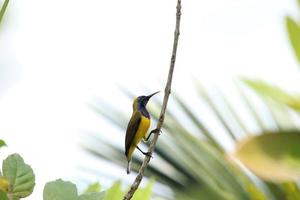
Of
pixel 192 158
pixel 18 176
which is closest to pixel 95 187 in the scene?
pixel 18 176

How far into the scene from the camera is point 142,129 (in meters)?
0.83

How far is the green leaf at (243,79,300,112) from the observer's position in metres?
1.37

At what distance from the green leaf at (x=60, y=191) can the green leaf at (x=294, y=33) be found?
64 cm

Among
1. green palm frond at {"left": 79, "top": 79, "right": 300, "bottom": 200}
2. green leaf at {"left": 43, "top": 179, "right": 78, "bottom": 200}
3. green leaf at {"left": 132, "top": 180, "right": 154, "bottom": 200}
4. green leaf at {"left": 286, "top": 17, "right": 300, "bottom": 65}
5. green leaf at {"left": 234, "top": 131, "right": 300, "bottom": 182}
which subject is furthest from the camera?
green palm frond at {"left": 79, "top": 79, "right": 300, "bottom": 200}

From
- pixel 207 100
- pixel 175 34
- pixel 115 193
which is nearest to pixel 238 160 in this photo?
pixel 115 193

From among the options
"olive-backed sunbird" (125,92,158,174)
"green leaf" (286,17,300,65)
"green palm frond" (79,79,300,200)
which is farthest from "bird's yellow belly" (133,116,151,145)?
"green palm frond" (79,79,300,200)

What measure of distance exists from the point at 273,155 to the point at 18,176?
0.47 metres

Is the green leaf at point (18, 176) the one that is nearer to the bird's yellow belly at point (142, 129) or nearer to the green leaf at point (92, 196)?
the green leaf at point (92, 196)

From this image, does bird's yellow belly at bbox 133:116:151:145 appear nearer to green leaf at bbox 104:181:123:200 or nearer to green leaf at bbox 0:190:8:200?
green leaf at bbox 104:181:123:200

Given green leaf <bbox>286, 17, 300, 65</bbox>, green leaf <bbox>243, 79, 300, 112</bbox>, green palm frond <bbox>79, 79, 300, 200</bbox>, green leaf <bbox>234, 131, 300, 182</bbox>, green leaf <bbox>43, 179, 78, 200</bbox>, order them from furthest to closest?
green palm frond <bbox>79, 79, 300, 200</bbox> < green leaf <bbox>243, 79, 300, 112</bbox> < green leaf <bbox>286, 17, 300, 65</bbox> < green leaf <bbox>234, 131, 300, 182</bbox> < green leaf <bbox>43, 179, 78, 200</bbox>

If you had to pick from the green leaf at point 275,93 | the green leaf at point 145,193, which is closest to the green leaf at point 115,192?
the green leaf at point 145,193

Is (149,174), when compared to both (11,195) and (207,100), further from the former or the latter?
(11,195)

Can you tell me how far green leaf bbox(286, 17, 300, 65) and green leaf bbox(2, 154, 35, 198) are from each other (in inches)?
A: 24.9

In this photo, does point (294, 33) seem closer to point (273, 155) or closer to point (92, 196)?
point (273, 155)
